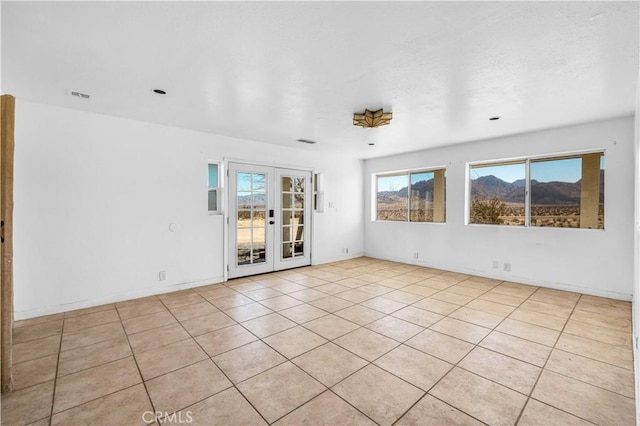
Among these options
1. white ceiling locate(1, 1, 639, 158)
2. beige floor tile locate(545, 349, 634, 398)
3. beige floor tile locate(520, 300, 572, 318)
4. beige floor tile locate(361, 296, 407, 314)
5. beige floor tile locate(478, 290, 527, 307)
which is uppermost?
white ceiling locate(1, 1, 639, 158)

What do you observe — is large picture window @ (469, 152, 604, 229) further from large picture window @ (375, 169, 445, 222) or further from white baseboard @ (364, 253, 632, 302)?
white baseboard @ (364, 253, 632, 302)

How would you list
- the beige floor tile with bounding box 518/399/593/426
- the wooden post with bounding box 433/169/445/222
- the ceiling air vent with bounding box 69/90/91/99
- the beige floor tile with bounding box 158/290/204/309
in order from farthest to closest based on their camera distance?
1. the wooden post with bounding box 433/169/445/222
2. the beige floor tile with bounding box 158/290/204/309
3. the ceiling air vent with bounding box 69/90/91/99
4. the beige floor tile with bounding box 518/399/593/426

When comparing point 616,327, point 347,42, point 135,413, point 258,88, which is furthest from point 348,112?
point 616,327

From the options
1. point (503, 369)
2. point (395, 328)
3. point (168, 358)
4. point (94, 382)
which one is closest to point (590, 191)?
point (503, 369)

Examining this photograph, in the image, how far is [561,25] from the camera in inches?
75.8

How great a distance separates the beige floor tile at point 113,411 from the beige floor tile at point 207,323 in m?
0.95

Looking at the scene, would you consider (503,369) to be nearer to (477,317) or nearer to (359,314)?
(477,317)

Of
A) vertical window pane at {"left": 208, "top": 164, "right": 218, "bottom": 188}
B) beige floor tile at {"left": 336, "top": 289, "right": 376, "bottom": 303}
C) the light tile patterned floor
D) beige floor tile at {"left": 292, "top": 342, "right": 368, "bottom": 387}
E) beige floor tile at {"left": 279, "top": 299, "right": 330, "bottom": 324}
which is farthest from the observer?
vertical window pane at {"left": 208, "top": 164, "right": 218, "bottom": 188}

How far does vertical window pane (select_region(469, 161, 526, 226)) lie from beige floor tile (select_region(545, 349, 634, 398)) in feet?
9.82

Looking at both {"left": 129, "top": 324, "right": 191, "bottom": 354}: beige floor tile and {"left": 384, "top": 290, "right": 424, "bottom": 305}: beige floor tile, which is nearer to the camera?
{"left": 129, "top": 324, "right": 191, "bottom": 354}: beige floor tile

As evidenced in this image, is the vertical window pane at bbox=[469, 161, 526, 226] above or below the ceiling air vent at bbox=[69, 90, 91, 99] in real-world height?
below

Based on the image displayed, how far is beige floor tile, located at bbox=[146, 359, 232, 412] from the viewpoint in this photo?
6.42 ft

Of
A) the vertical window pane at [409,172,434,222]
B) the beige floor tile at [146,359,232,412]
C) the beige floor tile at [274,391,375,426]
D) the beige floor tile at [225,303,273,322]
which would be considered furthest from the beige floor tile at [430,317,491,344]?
the vertical window pane at [409,172,434,222]

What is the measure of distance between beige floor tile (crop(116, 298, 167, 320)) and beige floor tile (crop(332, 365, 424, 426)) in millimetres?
2695
